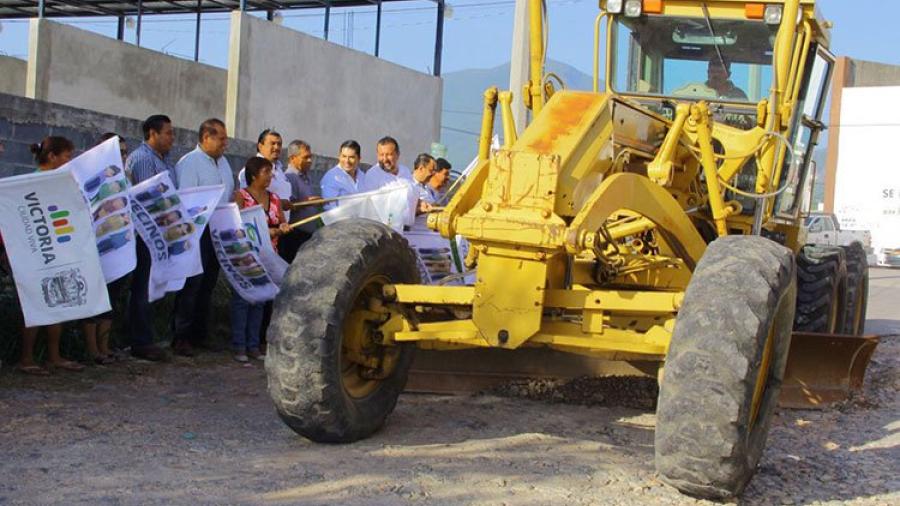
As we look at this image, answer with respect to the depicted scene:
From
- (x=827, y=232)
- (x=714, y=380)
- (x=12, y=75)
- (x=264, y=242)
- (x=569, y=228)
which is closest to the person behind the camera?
(x=714, y=380)

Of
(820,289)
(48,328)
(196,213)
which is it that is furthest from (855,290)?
(48,328)

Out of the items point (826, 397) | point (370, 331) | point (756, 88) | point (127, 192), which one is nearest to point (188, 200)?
point (127, 192)

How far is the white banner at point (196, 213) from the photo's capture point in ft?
26.8

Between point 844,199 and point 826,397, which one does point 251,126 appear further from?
point 844,199

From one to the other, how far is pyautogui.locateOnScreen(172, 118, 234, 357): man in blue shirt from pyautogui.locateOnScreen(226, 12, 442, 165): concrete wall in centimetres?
803

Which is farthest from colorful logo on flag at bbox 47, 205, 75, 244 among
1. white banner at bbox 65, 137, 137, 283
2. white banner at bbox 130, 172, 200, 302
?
white banner at bbox 130, 172, 200, 302

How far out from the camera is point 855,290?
10266 mm

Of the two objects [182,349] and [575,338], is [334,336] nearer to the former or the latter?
[575,338]

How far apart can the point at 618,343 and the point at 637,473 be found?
0.64 metres

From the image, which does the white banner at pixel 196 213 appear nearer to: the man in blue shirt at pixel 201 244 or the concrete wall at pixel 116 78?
the man in blue shirt at pixel 201 244

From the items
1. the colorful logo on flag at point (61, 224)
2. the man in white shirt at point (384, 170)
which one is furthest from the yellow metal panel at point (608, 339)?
the man in white shirt at point (384, 170)

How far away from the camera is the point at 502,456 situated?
5.98 m

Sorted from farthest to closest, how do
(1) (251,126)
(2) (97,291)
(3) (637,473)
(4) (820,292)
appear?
1. (1) (251,126)
2. (4) (820,292)
3. (2) (97,291)
4. (3) (637,473)

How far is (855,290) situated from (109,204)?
6.31 m
